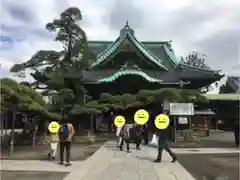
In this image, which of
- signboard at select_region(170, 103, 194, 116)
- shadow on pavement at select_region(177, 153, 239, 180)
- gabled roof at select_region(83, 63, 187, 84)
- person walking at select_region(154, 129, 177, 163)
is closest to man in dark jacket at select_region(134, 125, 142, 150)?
signboard at select_region(170, 103, 194, 116)

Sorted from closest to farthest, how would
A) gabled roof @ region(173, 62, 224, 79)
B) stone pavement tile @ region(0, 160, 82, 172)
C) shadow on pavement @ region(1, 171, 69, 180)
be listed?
1. shadow on pavement @ region(1, 171, 69, 180)
2. stone pavement tile @ region(0, 160, 82, 172)
3. gabled roof @ region(173, 62, 224, 79)

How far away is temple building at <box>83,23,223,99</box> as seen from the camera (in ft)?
91.4

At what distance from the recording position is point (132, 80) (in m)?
28.3

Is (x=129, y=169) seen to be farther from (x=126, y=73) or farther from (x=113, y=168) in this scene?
(x=126, y=73)

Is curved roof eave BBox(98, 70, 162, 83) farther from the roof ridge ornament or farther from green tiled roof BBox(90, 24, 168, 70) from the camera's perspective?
the roof ridge ornament

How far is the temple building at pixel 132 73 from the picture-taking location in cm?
2784

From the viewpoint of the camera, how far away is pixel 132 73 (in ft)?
89.0

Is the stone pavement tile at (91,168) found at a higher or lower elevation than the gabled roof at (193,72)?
lower

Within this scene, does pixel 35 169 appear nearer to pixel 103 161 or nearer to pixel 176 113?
pixel 103 161

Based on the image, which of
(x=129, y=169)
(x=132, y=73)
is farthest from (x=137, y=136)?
(x=132, y=73)

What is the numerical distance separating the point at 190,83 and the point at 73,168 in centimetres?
1973

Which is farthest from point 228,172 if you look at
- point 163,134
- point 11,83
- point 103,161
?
point 11,83

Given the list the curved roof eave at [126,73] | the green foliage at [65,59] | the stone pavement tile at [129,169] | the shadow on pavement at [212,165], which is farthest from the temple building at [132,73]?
the stone pavement tile at [129,169]

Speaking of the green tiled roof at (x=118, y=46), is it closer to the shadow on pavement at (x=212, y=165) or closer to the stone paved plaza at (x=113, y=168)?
the shadow on pavement at (x=212, y=165)
